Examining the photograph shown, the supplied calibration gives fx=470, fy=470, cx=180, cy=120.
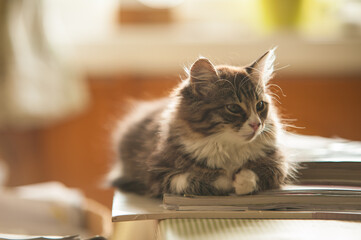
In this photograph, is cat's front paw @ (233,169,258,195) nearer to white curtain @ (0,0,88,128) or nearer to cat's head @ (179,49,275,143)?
cat's head @ (179,49,275,143)

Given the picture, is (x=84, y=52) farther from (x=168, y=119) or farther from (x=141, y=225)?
(x=141, y=225)

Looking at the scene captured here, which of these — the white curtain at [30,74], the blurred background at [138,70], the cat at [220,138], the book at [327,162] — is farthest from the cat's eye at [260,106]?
the white curtain at [30,74]

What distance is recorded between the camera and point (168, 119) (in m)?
1.19

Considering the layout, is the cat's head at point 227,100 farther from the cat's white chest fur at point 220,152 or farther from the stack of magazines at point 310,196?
the stack of magazines at point 310,196

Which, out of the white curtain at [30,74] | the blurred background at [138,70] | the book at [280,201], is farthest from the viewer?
the blurred background at [138,70]

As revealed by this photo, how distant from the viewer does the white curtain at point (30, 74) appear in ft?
7.47

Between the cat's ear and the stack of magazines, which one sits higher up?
the cat's ear

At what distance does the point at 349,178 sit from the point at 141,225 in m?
0.48

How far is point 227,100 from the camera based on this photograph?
1089 millimetres

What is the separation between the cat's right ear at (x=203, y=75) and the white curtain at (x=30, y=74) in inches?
57.0

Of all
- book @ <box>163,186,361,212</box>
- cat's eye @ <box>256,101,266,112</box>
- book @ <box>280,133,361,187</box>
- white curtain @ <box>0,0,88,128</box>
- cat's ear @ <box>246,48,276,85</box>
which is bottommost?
book @ <box>163,186,361,212</box>

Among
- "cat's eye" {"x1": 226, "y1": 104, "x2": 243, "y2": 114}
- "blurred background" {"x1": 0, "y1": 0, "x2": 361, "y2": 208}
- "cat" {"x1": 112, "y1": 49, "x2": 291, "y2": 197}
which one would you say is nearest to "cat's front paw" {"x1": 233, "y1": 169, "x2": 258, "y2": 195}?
"cat" {"x1": 112, "y1": 49, "x2": 291, "y2": 197}

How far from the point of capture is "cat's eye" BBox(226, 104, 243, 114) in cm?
109

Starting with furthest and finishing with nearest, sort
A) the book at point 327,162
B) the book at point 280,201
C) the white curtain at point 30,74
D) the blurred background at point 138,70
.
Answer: the blurred background at point 138,70 → the white curtain at point 30,74 → the book at point 327,162 → the book at point 280,201
